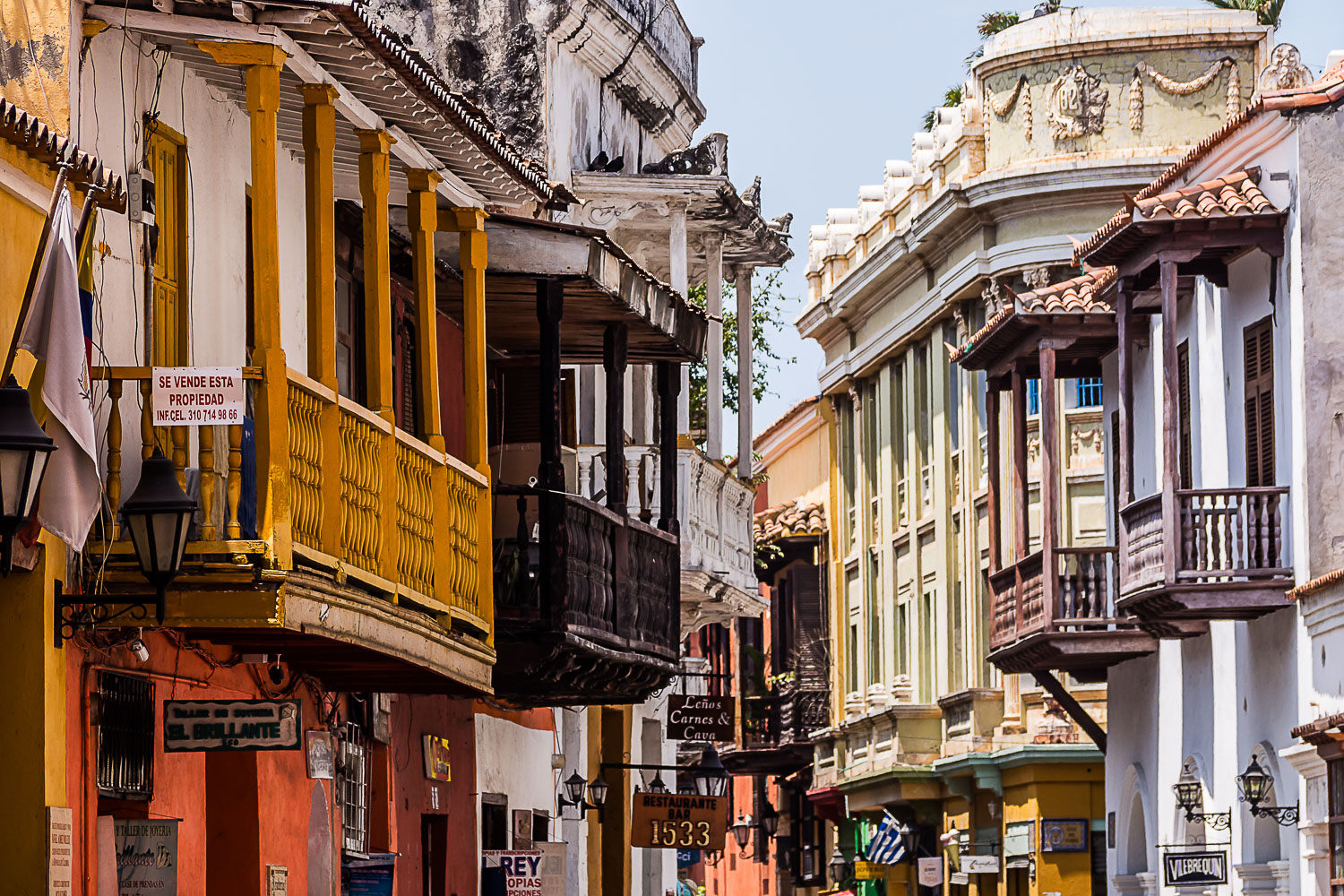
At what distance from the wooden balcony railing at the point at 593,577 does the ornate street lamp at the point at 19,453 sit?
6.78 m

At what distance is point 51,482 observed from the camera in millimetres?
9773

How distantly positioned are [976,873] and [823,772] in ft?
29.3

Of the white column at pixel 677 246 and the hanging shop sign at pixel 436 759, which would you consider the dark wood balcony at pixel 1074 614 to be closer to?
the white column at pixel 677 246

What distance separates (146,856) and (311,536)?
168cm

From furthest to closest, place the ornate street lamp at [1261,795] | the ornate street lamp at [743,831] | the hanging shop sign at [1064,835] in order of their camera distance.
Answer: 1. the ornate street lamp at [743,831]
2. the hanging shop sign at [1064,835]
3. the ornate street lamp at [1261,795]

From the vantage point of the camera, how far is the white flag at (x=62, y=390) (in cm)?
973

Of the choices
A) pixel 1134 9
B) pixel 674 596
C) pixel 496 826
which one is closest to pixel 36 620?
pixel 674 596

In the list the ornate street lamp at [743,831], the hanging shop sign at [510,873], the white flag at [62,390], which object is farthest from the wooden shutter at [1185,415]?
the ornate street lamp at [743,831]

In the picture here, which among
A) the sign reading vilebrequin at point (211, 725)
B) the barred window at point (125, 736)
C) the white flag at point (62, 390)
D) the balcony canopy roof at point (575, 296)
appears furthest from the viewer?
the balcony canopy roof at point (575, 296)

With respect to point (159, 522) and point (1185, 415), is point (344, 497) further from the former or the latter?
point (1185, 415)

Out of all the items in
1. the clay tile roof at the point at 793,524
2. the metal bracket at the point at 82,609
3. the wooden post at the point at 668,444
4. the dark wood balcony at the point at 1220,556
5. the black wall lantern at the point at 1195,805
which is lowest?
the black wall lantern at the point at 1195,805

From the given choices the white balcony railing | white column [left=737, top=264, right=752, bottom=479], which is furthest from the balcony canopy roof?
white column [left=737, top=264, right=752, bottom=479]

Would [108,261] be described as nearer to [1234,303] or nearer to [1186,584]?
[1186,584]

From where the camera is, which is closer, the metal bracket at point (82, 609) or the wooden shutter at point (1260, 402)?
the metal bracket at point (82, 609)
